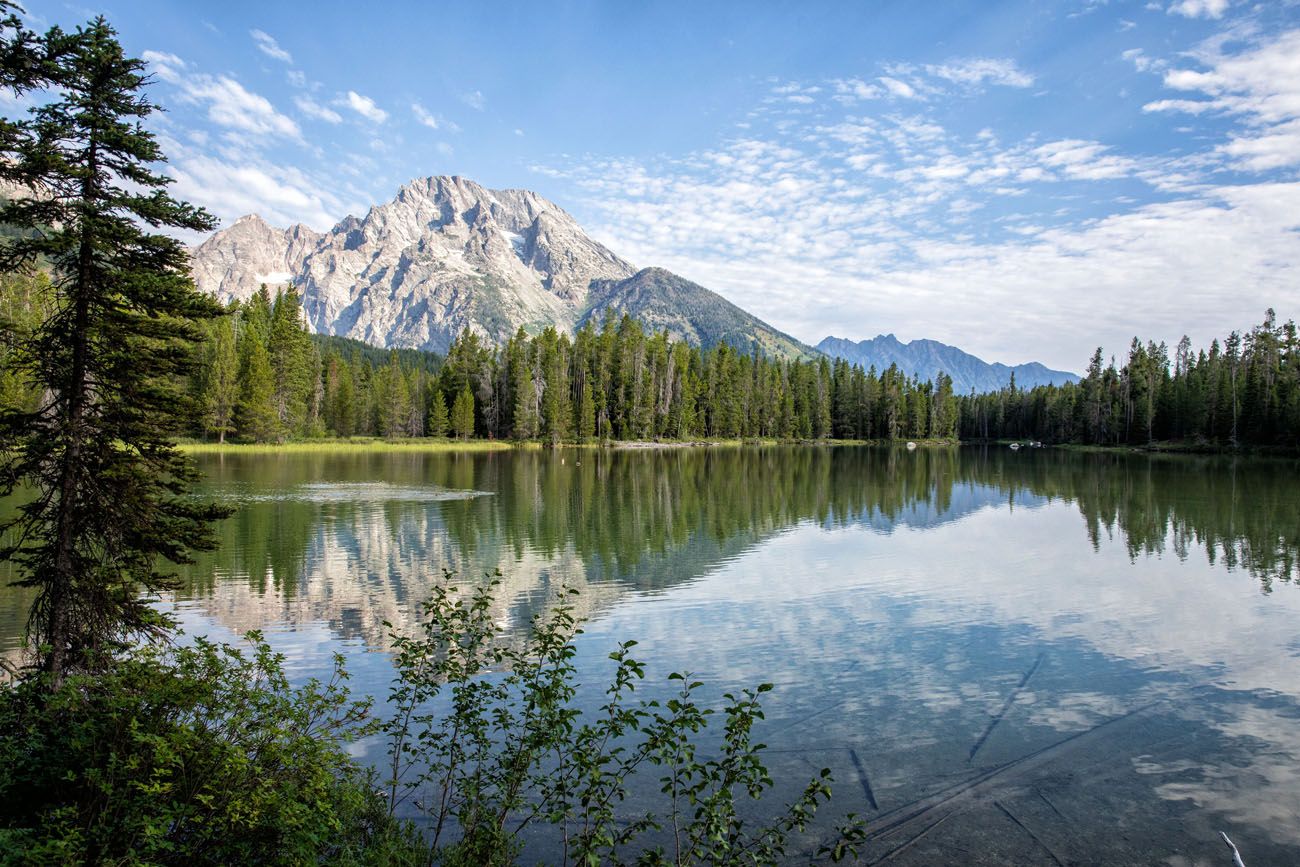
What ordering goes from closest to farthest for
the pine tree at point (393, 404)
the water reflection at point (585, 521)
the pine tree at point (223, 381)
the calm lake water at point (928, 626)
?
the calm lake water at point (928, 626), the water reflection at point (585, 521), the pine tree at point (223, 381), the pine tree at point (393, 404)

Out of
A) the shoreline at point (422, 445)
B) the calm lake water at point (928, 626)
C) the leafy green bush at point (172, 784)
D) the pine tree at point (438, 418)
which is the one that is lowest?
the calm lake water at point (928, 626)

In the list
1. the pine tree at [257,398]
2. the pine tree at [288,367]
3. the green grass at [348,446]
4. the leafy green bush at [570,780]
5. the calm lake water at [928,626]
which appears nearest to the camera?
the leafy green bush at [570,780]

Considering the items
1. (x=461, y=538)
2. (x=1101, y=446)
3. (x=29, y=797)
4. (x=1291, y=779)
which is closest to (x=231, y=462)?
(x=461, y=538)

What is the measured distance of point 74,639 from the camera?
1122 cm

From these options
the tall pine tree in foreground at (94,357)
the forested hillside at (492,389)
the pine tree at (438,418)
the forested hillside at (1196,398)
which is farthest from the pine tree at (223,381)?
the forested hillside at (1196,398)

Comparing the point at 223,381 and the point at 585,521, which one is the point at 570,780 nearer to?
the point at 585,521

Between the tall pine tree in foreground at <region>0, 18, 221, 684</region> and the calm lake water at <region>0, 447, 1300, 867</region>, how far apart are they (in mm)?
5009

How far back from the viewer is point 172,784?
21.5ft

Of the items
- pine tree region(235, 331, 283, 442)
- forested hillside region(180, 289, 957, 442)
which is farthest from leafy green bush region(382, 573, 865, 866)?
forested hillside region(180, 289, 957, 442)

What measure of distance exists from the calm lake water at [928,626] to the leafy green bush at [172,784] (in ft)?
14.7

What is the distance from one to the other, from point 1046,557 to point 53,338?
3323 cm

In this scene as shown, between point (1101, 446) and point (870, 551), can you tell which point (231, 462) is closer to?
point (870, 551)

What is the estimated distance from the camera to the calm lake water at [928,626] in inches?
417

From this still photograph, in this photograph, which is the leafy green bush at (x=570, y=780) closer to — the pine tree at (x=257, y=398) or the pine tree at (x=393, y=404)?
the pine tree at (x=257, y=398)
